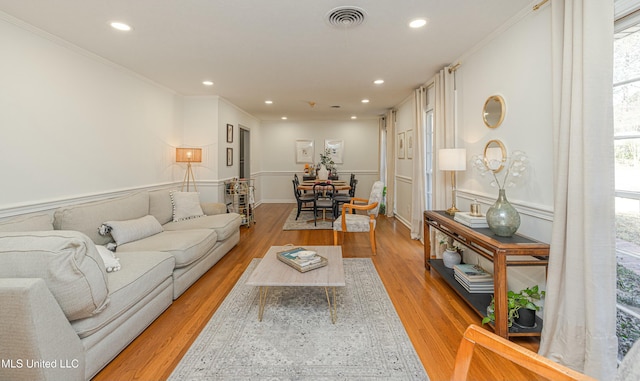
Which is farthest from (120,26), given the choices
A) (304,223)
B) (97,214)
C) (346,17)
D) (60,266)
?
(304,223)

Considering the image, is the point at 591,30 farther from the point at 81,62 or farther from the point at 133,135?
the point at 133,135

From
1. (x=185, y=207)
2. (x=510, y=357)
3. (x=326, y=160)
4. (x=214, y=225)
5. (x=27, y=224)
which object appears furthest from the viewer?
(x=326, y=160)

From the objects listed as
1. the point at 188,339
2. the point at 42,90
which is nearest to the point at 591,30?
the point at 188,339

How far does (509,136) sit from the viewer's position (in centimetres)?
252

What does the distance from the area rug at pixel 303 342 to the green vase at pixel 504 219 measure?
1.07 meters

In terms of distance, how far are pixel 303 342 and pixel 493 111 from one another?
272 centimetres

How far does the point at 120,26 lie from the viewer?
2.51 metres

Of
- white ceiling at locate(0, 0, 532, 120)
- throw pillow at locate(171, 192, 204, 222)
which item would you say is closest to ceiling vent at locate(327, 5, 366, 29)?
white ceiling at locate(0, 0, 532, 120)

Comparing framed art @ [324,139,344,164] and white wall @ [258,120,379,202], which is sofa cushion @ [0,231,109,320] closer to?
white wall @ [258,120,379,202]

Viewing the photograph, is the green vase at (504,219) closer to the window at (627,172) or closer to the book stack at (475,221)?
the book stack at (475,221)

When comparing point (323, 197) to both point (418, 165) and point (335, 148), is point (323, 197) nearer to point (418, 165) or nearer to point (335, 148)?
point (418, 165)

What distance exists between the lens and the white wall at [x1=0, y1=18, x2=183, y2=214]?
2.40 meters

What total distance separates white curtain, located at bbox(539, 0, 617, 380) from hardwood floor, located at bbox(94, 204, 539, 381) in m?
0.38

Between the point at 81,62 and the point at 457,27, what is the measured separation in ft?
12.9
